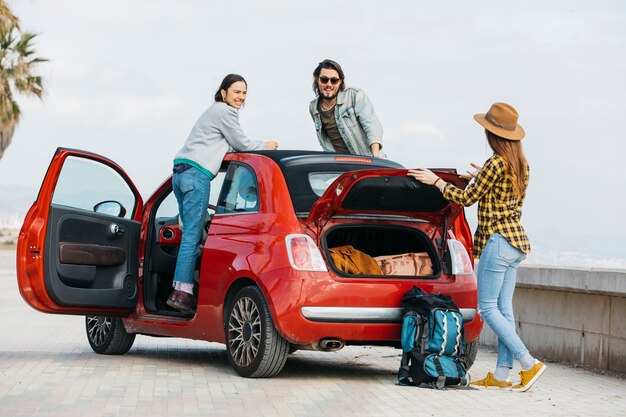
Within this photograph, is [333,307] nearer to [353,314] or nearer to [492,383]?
[353,314]

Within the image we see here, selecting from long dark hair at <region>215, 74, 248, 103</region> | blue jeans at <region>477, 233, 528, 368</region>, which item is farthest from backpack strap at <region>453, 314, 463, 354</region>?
long dark hair at <region>215, 74, 248, 103</region>

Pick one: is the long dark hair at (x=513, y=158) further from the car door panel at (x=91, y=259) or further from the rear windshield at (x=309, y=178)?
the car door panel at (x=91, y=259)

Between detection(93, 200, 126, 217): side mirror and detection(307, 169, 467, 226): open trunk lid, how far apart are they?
94.8 inches

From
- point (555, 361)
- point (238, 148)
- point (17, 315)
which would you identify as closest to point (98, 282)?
point (238, 148)

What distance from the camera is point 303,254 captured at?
8820 mm

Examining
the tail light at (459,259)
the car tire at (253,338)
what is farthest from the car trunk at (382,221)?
the car tire at (253,338)

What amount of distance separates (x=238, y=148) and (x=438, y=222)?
1781 mm

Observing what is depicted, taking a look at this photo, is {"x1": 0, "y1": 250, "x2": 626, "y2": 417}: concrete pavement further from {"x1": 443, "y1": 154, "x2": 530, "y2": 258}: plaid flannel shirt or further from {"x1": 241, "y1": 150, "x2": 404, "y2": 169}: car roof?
{"x1": 241, "y1": 150, "x2": 404, "y2": 169}: car roof

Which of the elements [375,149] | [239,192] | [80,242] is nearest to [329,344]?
[239,192]

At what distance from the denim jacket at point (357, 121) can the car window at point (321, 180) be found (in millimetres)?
1657

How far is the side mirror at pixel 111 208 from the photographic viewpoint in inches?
418

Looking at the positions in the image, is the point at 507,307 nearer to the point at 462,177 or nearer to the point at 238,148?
the point at 462,177

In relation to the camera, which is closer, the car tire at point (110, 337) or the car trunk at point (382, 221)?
the car trunk at point (382, 221)

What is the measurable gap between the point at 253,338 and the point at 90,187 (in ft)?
7.57
